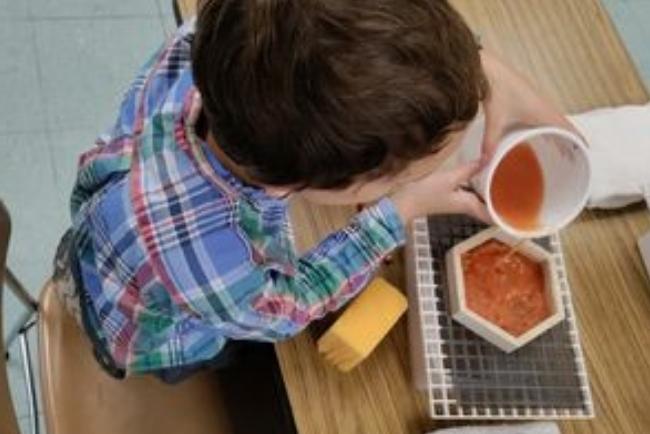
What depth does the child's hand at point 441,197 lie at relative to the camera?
2.68ft

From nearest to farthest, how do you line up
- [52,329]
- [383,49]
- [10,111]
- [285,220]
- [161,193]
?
[383,49]
[161,193]
[285,220]
[52,329]
[10,111]

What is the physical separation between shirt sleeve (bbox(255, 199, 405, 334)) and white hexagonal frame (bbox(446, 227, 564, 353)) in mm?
59

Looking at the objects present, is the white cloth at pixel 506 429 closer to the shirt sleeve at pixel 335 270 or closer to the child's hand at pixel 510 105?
the shirt sleeve at pixel 335 270

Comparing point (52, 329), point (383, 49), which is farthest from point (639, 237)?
point (52, 329)

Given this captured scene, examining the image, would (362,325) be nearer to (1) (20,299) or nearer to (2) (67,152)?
(1) (20,299)

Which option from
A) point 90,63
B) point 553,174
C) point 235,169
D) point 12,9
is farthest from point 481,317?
point 12,9

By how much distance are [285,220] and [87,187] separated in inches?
7.5

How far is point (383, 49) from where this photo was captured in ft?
1.98

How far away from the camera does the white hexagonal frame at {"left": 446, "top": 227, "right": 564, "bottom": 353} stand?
2.62 feet

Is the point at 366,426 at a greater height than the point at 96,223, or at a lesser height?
lesser

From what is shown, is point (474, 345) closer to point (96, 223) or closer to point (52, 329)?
point (96, 223)

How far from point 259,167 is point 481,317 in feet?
0.86

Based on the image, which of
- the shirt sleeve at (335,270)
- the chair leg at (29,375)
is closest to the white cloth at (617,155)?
the shirt sleeve at (335,270)

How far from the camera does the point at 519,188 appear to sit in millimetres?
793
